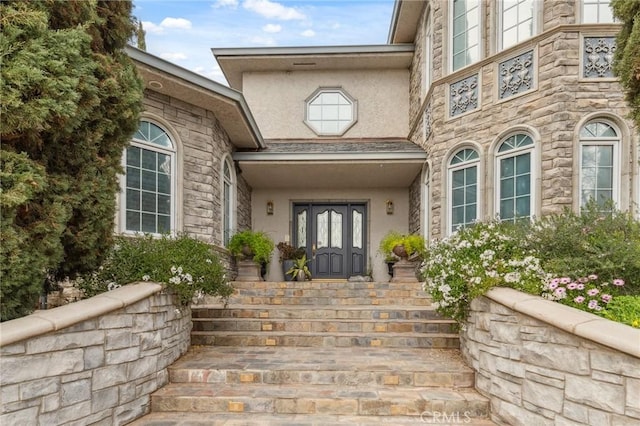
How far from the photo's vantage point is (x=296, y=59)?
9516 millimetres

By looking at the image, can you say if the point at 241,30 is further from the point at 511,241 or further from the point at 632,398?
the point at 632,398

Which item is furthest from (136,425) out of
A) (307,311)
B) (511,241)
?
(511,241)

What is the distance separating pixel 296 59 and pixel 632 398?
904cm

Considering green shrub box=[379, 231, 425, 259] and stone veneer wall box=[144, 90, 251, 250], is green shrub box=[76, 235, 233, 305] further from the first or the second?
green shrub box=[379, 231, 425, 259]

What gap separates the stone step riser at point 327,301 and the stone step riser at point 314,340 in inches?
58.1

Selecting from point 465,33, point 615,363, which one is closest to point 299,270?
point 465,33

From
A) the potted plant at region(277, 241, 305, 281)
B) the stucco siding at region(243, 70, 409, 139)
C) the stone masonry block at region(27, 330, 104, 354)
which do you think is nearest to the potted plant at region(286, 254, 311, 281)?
the potted plant at region(277, 241, 305, 281)

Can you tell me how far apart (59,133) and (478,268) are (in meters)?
3.63

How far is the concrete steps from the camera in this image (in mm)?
3166

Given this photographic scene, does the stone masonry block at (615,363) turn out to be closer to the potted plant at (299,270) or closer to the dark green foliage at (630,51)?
the dark green foliage at (630,51)

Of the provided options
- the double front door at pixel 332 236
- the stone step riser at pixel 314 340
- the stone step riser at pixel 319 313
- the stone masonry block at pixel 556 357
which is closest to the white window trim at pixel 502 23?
the stone step riser at pixel 319 313

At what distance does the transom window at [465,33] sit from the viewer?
691cm

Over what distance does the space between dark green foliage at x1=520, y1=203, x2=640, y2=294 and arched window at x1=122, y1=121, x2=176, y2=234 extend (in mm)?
4994

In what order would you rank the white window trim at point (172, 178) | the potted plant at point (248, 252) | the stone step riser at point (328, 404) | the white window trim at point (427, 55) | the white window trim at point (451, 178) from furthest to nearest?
the white window trim at point (427, 55), the potted plant at point (248, 252), the white window trim at point (451, 178), the white window trim at point (172, 178), the stone step riser at point (328, 404)
